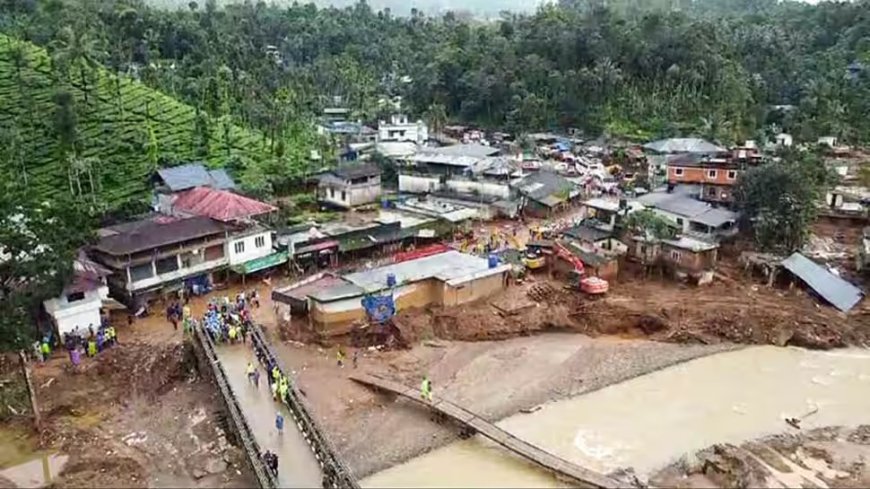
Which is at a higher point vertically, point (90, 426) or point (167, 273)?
point (167, 273)

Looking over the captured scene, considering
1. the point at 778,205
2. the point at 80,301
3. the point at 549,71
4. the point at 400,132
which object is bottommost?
the point at 80,301

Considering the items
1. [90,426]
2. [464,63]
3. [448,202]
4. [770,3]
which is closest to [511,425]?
[90,426]

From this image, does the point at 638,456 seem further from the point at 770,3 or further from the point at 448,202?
the point at 770,3

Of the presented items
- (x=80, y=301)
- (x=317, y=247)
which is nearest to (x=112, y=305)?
(x=80, y=301)

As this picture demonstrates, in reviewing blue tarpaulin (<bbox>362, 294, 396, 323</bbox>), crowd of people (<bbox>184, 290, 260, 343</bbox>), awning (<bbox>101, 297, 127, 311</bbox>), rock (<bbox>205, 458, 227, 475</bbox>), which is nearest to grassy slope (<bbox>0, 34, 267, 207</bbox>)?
awning (<bbox>101, 297, 127, 311</bbox>)

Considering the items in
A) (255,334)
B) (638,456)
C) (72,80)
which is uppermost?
(72,80)

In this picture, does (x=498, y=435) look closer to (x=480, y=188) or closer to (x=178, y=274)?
(x=178, y=274)

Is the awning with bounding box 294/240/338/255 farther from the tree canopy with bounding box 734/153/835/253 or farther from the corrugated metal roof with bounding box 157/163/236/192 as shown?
the tree canopy with bounding box 734/153/835/253
